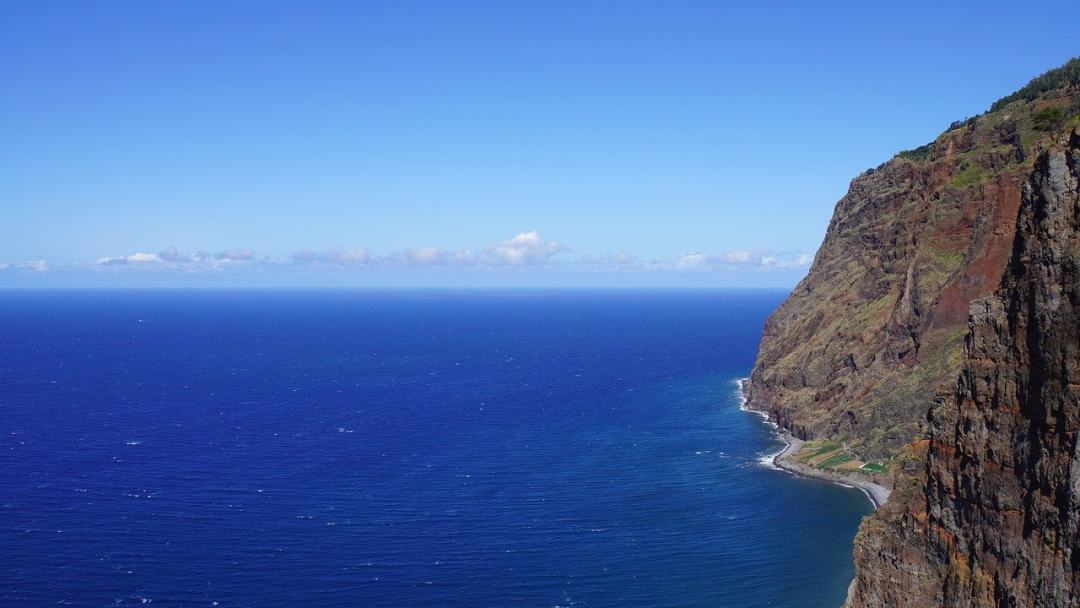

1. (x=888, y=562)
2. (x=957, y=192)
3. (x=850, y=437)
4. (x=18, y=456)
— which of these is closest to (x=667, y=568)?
(x=888, y=562)

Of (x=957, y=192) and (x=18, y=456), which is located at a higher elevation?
(x=957, y=192)

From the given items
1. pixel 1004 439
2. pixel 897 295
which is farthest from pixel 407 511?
pixel 897 295

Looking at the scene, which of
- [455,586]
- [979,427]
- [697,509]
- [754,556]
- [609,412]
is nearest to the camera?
[979,427]

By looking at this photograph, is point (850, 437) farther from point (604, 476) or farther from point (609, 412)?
point (609, 412)

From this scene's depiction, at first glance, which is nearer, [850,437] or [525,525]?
[525,525]

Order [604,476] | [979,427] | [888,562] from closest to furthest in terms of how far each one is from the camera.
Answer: [979,427], [888,562], [604,476]

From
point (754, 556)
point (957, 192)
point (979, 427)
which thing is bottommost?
point (754, 556)

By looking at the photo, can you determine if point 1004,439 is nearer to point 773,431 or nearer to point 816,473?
point 816,473

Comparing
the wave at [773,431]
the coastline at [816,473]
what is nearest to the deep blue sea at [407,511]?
the wave at [773,431]
